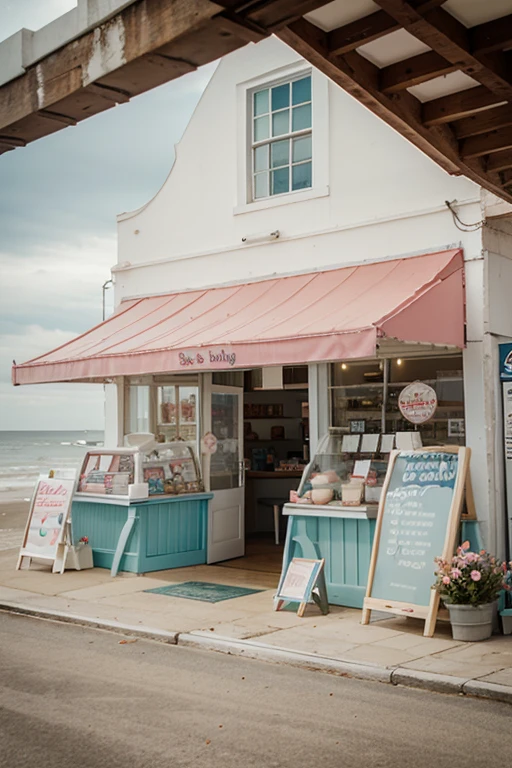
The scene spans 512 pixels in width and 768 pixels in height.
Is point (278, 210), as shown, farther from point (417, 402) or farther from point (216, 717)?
point (216, 717)

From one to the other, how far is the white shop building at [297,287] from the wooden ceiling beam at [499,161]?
1.53m

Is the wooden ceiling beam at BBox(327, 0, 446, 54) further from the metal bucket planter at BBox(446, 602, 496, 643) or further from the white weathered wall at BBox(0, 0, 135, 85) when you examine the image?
the metal bucket planter at BBox(446, 602, 496, 643)

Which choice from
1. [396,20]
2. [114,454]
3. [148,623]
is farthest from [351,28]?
[114,454]

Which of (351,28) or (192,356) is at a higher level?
(351,28)

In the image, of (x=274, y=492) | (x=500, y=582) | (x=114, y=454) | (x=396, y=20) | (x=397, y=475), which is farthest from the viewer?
(x=274, y=492)

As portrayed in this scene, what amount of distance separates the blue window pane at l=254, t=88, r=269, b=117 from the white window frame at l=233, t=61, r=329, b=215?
0.07 meters

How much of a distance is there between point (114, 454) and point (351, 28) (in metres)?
6.77

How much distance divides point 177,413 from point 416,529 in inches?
180

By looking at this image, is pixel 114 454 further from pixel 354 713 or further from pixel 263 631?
pixel 354 713

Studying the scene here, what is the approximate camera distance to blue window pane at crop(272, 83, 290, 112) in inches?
429

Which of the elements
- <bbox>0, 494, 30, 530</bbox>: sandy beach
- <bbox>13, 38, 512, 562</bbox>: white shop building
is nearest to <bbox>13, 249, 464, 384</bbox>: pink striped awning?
<bbox>13, 38, 512, 562</bbox>: white shop building

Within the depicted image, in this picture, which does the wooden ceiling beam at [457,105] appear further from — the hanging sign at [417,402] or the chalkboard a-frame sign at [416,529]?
the hanging sign at [417,402]

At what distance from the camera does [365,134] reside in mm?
9875

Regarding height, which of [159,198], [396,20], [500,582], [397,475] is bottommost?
[500,582]
